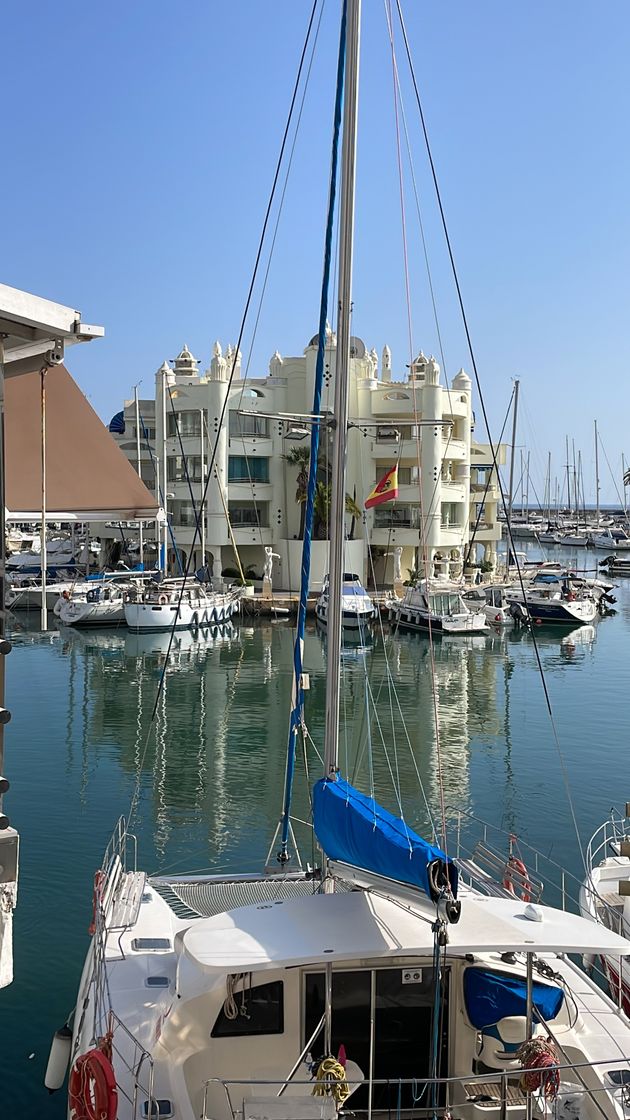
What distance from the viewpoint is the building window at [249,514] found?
59.5 meters

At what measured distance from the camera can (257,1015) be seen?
784 centimetres

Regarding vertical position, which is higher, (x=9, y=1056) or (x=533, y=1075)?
(x=533, y=1075)

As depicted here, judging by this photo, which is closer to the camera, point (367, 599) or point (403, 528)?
point (367, 599)

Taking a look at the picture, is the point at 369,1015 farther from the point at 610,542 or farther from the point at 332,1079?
the point at 610,542

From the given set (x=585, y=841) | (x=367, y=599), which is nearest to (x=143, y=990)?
(x=585, y=841)

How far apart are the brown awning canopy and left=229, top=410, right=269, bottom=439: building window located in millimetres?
50837

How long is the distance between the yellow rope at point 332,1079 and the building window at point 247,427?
53.4 meters

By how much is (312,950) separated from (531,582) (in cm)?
5354

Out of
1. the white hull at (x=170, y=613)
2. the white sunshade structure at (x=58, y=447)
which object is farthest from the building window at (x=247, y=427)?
the white sunshade structure at (x=58, y=447)

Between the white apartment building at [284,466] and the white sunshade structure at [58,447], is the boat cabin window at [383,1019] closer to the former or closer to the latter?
the white sunshade structure at [58,447]

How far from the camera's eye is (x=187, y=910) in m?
11.1

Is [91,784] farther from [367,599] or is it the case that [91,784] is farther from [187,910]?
[367,599]

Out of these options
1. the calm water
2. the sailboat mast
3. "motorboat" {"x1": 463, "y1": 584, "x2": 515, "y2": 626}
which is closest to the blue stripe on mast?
the sailboat mast

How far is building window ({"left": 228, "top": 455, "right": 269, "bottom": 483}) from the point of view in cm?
5922
